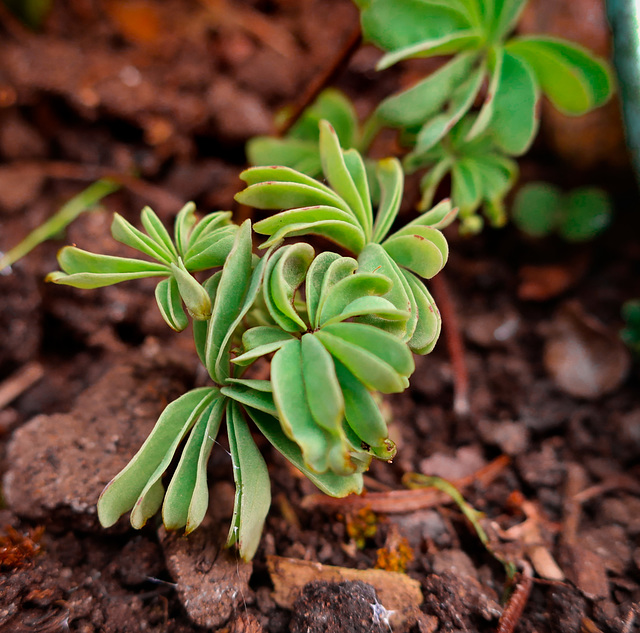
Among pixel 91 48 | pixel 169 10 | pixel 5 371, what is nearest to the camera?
pixel 5 371

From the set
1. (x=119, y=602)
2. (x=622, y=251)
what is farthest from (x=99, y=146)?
(x=622, y=251)

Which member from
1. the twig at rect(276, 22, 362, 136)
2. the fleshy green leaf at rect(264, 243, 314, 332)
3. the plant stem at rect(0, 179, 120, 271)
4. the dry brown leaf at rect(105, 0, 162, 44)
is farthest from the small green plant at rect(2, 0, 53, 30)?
the fleshy green leaf at rect(264, 243, 314, 332)

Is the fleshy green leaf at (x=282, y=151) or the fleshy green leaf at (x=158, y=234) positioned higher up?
the fleshy green leaf at (x=282, y=151)

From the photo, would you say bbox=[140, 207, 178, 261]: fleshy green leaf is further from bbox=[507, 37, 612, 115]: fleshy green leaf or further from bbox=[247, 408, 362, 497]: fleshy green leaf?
bbox=[507, 37, 612, 115]: fleshy green leaf

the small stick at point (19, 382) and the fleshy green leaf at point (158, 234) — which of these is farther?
the small stick at point (19, 382)

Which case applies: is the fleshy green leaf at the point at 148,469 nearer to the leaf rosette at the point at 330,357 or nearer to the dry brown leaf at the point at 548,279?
the leaf rosette at the point at 330,357

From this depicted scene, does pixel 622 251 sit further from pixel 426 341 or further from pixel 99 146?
pixel 99 146

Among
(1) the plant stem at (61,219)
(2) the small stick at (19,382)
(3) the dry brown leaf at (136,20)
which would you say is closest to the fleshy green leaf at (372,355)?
(2) the small stick at (19,382)
